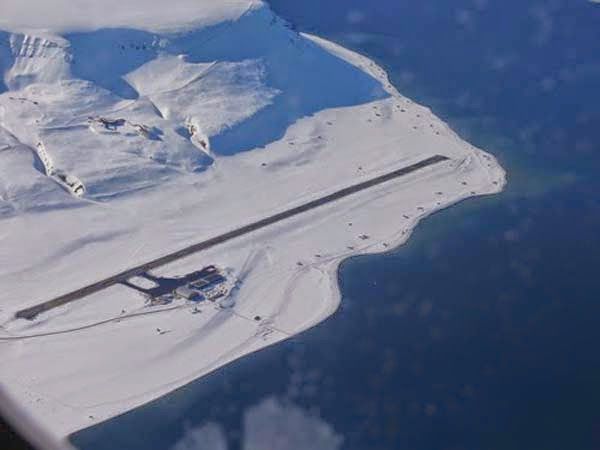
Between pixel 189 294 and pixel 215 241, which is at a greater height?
pixel 215 241

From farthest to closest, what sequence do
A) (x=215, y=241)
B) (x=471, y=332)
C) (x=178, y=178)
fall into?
(x=178, y=178), (x=215, y=241), (x=471, y=332)

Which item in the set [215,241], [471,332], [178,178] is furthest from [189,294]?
[471,332]

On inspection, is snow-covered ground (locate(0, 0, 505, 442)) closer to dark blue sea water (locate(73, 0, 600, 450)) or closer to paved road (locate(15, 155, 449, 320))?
paved road (locate(15, 155, 449, 320))

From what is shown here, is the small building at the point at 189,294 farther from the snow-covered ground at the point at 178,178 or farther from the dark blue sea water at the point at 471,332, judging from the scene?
the dark blue sea water at the point at 471,332

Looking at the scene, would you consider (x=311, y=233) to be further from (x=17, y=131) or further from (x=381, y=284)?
(x=17, y=131)

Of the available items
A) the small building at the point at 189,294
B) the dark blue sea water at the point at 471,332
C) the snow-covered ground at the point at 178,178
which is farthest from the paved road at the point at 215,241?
the dark blue sea water at the point at 471,332

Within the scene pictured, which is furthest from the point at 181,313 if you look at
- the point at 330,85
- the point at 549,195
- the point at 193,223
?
the point at 330,85

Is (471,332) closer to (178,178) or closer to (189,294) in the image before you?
(189,294)
